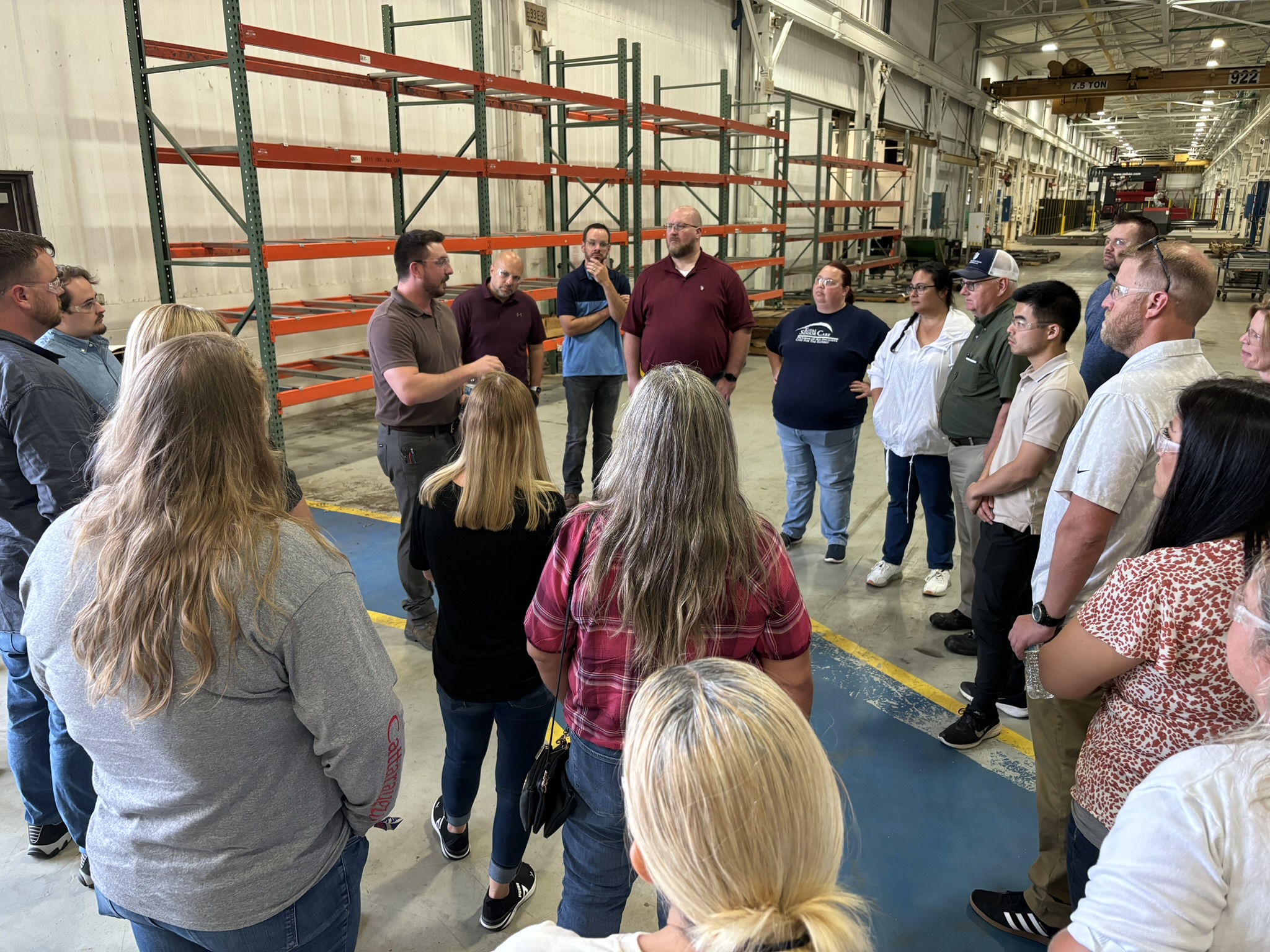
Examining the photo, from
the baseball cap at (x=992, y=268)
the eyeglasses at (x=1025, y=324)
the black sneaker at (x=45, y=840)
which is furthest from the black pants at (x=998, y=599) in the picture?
the black sneaker at (x=45, y=840)

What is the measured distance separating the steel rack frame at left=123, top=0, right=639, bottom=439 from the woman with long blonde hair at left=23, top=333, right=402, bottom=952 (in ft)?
14.5

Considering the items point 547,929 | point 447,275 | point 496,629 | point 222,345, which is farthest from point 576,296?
point 547,929

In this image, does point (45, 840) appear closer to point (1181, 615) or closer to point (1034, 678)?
point (1034, 678)

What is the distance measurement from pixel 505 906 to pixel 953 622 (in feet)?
9.51

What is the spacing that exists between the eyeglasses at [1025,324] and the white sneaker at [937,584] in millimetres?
1930

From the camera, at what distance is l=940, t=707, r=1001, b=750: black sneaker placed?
11.0 ft

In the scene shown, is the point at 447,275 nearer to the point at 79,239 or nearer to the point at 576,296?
the point at 576,296

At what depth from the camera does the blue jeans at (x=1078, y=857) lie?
1816 mm

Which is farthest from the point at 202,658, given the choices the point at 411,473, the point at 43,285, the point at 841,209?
the point at 841,209

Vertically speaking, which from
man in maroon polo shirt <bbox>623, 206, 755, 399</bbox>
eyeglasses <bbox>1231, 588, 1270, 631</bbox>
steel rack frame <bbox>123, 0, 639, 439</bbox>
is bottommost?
eyeglasses <bbox>1231, 588, 1270, 631</bbox>

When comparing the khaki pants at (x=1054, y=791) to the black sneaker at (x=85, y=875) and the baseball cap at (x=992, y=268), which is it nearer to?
the baseball cap at (x=992, y=268)

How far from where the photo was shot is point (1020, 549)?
3262 mm

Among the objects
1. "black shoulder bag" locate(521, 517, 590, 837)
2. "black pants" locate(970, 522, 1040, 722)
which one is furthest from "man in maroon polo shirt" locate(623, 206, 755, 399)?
"black shoulder bag" locate(521, 517, 590, 837)

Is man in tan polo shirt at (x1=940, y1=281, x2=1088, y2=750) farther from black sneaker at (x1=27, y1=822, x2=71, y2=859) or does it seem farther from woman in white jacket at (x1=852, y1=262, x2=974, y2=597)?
black sneaker at (x1=27, y1=822, x2=71, y2=859)
